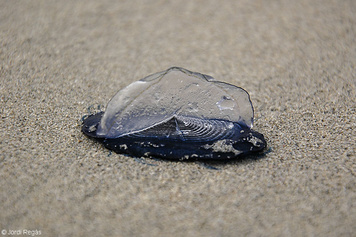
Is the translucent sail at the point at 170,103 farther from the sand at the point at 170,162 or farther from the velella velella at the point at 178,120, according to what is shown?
the sand at the point at 170,162

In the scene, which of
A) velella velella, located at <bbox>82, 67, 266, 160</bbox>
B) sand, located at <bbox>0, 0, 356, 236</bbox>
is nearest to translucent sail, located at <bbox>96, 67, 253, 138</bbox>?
velella velella, located at <bbox>82, 67, 266, 160</bbox>

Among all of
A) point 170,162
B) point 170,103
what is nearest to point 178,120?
point 170,103

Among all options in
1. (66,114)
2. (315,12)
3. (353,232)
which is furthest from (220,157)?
(315,12)

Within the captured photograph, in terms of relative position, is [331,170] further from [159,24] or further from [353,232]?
[159,24]

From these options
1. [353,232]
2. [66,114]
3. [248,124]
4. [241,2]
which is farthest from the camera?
[241,2]

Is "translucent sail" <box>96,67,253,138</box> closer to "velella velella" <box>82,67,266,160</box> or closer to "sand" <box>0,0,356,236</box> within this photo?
"velella velella" <box>82,67,266,160</box>

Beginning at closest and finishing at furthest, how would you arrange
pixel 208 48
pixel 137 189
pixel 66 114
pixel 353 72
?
pixel 137 189
pixel 66 114
pixel 353 72
pixel 208 48

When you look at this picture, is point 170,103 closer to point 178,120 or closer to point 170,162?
point 178,120
